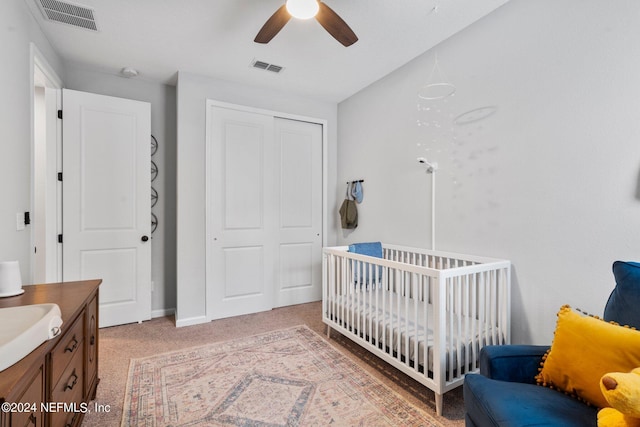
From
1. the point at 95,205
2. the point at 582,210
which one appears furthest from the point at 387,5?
the point at 95,205

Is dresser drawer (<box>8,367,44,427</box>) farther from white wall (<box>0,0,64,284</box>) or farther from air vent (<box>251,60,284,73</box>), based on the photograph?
air vent (<box>251,60,284,73</box>)

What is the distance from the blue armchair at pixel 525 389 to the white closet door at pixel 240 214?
2.50m

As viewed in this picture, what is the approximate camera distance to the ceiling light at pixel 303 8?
170cm

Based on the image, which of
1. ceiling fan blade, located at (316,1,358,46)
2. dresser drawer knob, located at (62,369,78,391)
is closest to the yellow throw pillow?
ceiling fan blade, located at (316,1,358,46)

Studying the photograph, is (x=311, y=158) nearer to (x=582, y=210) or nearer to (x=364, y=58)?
(x=364, y=58)

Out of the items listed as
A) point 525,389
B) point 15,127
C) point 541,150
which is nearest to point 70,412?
point 15,127

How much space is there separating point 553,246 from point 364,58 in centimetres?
210

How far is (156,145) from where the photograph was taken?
3283mm

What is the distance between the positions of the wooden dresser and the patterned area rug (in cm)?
37

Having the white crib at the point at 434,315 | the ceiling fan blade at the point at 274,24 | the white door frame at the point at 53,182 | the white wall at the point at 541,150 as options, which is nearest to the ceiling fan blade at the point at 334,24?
the ceiling fan blade at the point at 274,24

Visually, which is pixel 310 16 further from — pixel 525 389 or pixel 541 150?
pixel 525 389

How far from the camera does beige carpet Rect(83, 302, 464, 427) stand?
1.76 metres

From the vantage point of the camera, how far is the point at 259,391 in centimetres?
191

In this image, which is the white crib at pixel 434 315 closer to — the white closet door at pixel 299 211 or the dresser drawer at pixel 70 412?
the white closet door at pixel 299 211
